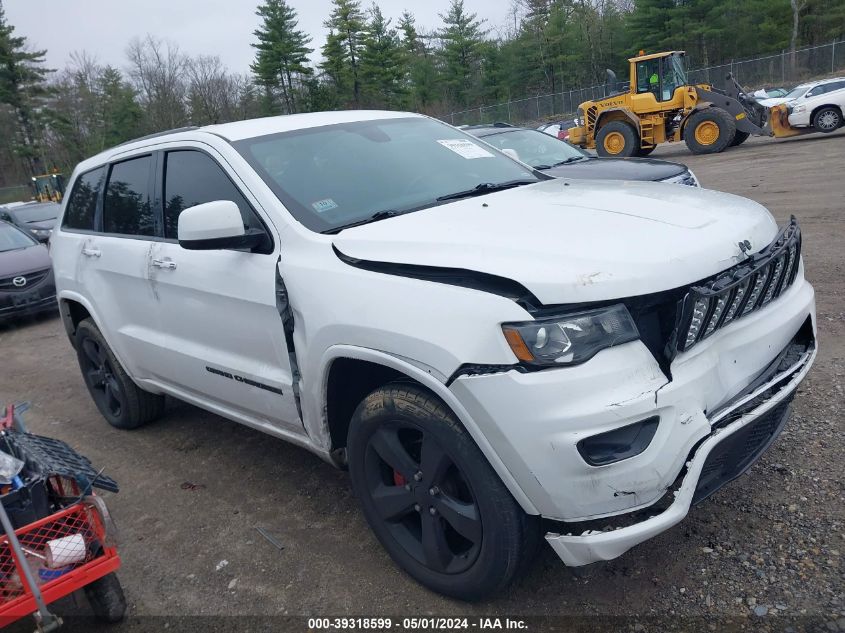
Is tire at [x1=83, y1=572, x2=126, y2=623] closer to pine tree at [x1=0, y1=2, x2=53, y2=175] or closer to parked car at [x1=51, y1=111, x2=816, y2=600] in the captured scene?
parked car at [x1=51, y1=111, x2=816, y2=600]

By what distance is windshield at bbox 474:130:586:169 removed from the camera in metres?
8.26

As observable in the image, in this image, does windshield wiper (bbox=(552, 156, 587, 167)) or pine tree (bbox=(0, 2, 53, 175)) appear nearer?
windshield wiper (bbox=(552, 156, 587, 167))

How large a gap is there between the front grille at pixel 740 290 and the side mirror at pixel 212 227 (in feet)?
5.87

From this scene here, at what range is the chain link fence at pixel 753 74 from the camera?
38688 mm

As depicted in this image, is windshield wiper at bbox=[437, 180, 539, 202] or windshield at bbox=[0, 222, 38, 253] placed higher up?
windshield wiper at bbox=[437, 180, 539, 202]

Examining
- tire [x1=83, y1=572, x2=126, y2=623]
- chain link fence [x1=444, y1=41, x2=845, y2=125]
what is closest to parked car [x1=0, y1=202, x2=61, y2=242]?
tire [x1=83, y1=572, x2=126, y2=623]

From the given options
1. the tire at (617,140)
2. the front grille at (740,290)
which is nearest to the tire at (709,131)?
the tire at (617,140)

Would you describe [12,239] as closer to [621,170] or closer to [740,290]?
[621,170]

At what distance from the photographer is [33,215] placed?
1625cm

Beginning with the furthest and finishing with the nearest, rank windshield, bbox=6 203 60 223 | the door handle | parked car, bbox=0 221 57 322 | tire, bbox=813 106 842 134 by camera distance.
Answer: tire, bbox=813 106 842 134
windshield, bbox=6 203 60 223
parked car, bbox=0 221 57 322
the door handle

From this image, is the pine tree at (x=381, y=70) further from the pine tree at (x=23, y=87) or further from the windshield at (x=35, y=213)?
the windshield at (x=35, y=213)

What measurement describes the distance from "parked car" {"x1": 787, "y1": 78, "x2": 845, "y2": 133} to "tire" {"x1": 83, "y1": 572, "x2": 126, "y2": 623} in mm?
20182

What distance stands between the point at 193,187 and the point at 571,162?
5.43 metres

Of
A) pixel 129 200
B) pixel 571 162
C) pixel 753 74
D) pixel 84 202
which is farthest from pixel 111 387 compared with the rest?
pixel 753 74
